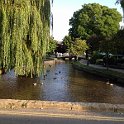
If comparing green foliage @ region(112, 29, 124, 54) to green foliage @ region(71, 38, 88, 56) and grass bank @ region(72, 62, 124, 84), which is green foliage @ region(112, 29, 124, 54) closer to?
grass bank @ region(72, 62, 124, 84)

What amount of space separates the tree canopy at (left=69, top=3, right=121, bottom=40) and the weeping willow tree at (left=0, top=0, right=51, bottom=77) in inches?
3066

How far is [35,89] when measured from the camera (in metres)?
Answer: 31.4

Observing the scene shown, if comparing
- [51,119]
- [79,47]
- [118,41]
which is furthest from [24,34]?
[79,47]

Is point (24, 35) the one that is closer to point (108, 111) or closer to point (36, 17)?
point (36, 17)

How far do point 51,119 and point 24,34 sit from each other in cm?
656

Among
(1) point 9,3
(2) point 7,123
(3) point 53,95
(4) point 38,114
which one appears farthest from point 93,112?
(3) point 53,95

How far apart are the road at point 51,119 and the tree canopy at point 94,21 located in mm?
84198

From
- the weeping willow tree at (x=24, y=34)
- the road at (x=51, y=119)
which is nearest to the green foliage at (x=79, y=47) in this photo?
the weeping willow tree at (x=24, y=34)

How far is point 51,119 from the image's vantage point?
12516 millimetres

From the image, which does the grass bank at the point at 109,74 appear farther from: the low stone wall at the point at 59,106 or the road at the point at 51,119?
the road at the point at 51,119

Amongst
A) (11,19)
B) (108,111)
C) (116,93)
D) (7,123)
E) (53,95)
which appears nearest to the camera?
(7,123)

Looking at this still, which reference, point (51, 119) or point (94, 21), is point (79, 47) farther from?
point (51, 119)

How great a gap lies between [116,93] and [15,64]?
13.8 metres

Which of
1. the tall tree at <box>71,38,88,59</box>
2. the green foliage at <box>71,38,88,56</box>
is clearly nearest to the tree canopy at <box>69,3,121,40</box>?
the tall tree at <box>71,38,88,59</box>
